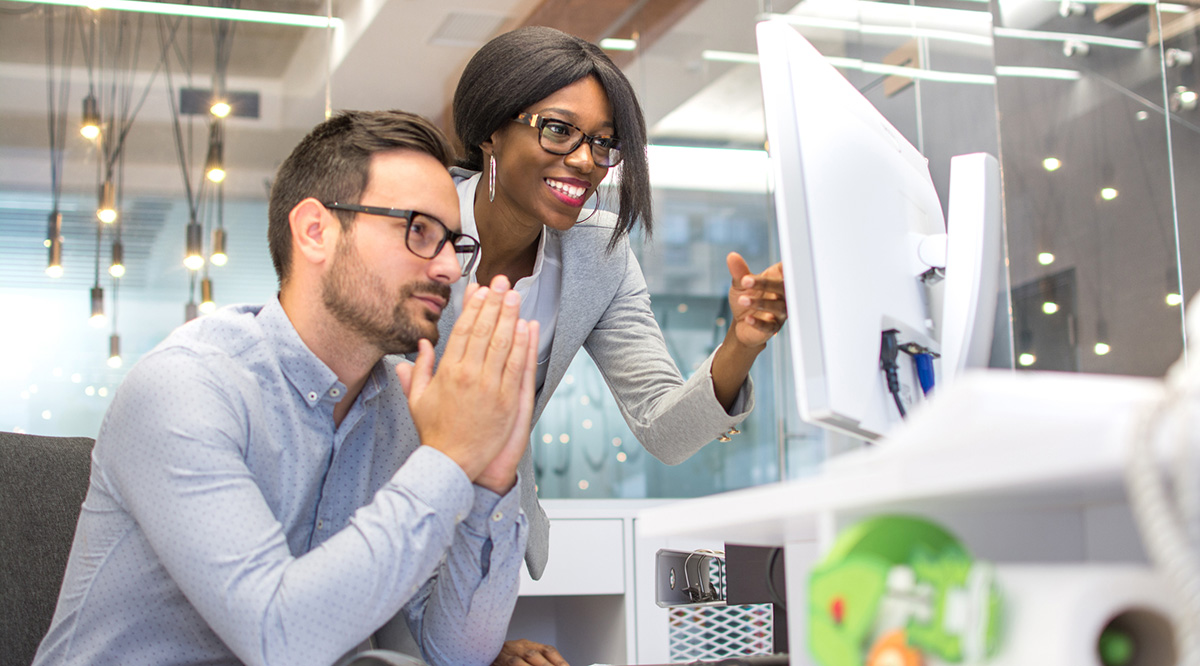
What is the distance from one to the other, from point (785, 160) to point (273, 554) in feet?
1.77

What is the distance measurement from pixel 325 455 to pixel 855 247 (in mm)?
598

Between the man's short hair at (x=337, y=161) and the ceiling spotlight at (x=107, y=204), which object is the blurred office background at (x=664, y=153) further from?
the man's short hair at (x=337, y=161)

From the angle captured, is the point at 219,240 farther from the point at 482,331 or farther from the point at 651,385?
the point at 482,331

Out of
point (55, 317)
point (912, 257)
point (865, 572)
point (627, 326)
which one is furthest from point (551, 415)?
point (865, 572)

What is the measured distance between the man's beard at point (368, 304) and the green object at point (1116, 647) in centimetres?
78

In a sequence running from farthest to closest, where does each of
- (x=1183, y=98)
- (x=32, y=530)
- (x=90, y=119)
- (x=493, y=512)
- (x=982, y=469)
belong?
(x=90, y=119) < (x=1183, y=98) < (x=32, y=530) < (x=493, y=512) < (x=982, y=469)

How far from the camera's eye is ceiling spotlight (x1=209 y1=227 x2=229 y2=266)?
364 cm

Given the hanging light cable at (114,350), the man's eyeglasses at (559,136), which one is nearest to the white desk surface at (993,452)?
the man's eyeglasses at (559,136)

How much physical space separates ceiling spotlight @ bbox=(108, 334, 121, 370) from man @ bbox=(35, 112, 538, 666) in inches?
103

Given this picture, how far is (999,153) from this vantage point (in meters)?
2.66

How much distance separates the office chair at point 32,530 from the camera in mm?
1130

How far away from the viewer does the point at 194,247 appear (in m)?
3.61

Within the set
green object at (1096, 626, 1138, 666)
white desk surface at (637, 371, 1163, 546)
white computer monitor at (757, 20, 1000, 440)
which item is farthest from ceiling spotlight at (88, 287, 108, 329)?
green object at (1096, 626, 1138, 666)

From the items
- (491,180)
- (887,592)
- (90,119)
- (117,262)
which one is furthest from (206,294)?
(887,592)
